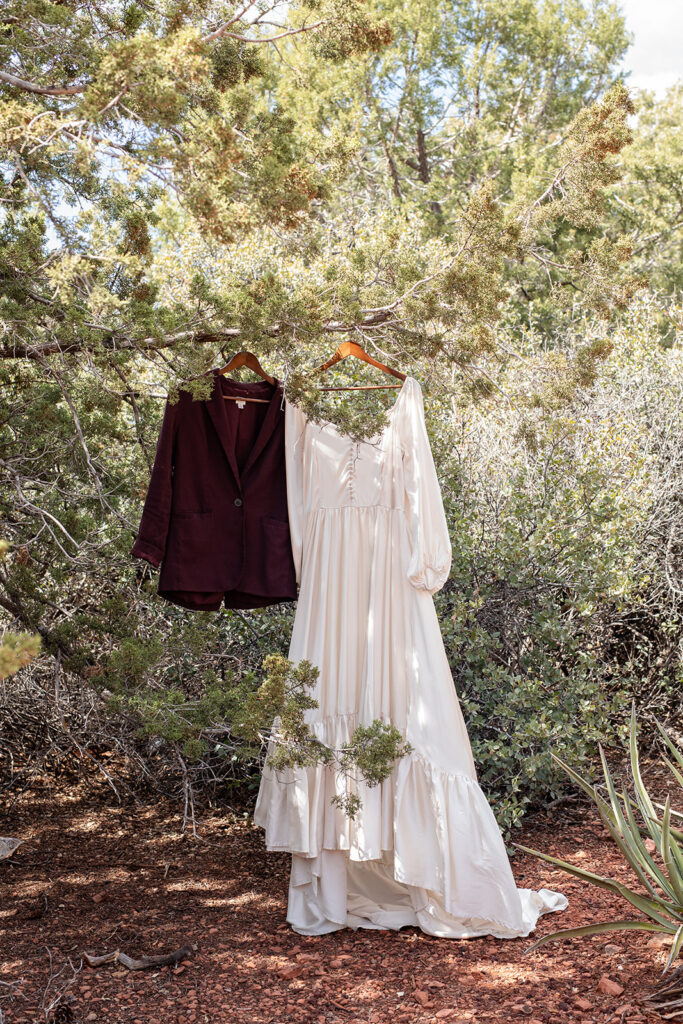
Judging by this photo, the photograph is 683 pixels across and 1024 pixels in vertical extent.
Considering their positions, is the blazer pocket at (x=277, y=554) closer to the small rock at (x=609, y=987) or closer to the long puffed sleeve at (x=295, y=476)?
the long puffed sleeve at (x=295, y=476)

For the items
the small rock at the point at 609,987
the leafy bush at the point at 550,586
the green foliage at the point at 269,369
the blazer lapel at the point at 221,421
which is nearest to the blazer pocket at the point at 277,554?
the blazer lapel at the point at 221,421

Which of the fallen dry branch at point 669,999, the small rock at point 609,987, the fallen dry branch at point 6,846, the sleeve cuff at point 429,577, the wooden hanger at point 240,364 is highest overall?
the wooden hanger at point 240,364

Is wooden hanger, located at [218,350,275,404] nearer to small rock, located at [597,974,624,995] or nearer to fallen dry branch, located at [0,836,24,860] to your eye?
fallen dry branch, located at [0,836,24,860]

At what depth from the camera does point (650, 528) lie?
4707 mm

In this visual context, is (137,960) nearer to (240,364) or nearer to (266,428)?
(266,428)

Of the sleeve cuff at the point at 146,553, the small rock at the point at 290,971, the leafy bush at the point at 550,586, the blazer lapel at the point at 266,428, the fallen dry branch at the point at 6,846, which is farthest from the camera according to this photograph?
the leafy bush at the point at 550,586

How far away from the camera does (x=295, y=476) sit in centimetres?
297

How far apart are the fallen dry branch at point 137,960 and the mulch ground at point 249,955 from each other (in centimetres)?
2

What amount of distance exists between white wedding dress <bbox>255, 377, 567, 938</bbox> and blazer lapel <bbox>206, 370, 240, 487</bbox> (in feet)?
0.65

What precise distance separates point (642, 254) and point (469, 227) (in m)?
9.47

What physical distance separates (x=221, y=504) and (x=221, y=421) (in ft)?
0.88

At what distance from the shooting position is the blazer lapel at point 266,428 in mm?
2928

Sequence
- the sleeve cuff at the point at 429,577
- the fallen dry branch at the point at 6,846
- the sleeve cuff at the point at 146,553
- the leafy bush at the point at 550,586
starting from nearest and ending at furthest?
1. the fallen dry branch at the point at 6,846
2. the sleeve cuff at the point at 146,553
3. the sleeve cuff at the point at 429,577
4. the leafy bush at the point at 550,586

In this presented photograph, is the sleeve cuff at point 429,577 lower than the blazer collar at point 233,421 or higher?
lower
